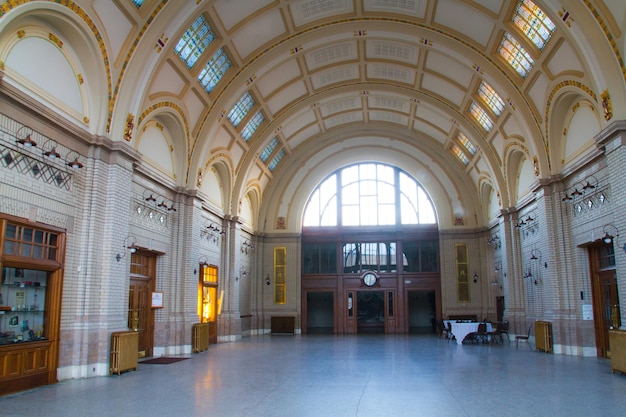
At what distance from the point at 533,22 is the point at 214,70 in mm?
9930

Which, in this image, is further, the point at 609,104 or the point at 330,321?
the point at 330,321

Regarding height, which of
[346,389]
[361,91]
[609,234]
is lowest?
[346,389]

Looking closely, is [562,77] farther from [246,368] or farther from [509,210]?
[246,368]

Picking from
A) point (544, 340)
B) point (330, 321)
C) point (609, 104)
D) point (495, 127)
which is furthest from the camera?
point (330, 321)

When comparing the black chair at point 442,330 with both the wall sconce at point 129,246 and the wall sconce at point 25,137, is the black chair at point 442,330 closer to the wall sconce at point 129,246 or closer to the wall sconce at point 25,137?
the wall sconce at point 129,246

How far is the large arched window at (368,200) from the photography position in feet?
89.2

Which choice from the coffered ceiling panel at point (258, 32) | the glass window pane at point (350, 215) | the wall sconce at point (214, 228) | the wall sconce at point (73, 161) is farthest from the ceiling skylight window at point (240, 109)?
the glass window pane at point (350, 215)

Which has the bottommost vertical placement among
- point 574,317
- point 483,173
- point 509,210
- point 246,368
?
point 246,368

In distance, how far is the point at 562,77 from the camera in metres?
14.3

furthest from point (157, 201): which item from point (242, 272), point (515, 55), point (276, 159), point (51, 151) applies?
point (515, 55)

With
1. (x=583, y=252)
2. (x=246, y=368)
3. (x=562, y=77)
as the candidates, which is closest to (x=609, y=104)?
(x=562, y=77)

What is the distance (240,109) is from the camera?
20.0 meters

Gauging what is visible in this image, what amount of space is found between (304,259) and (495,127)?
12.5 meters

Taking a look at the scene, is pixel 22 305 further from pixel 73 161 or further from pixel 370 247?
pixel 370 247
